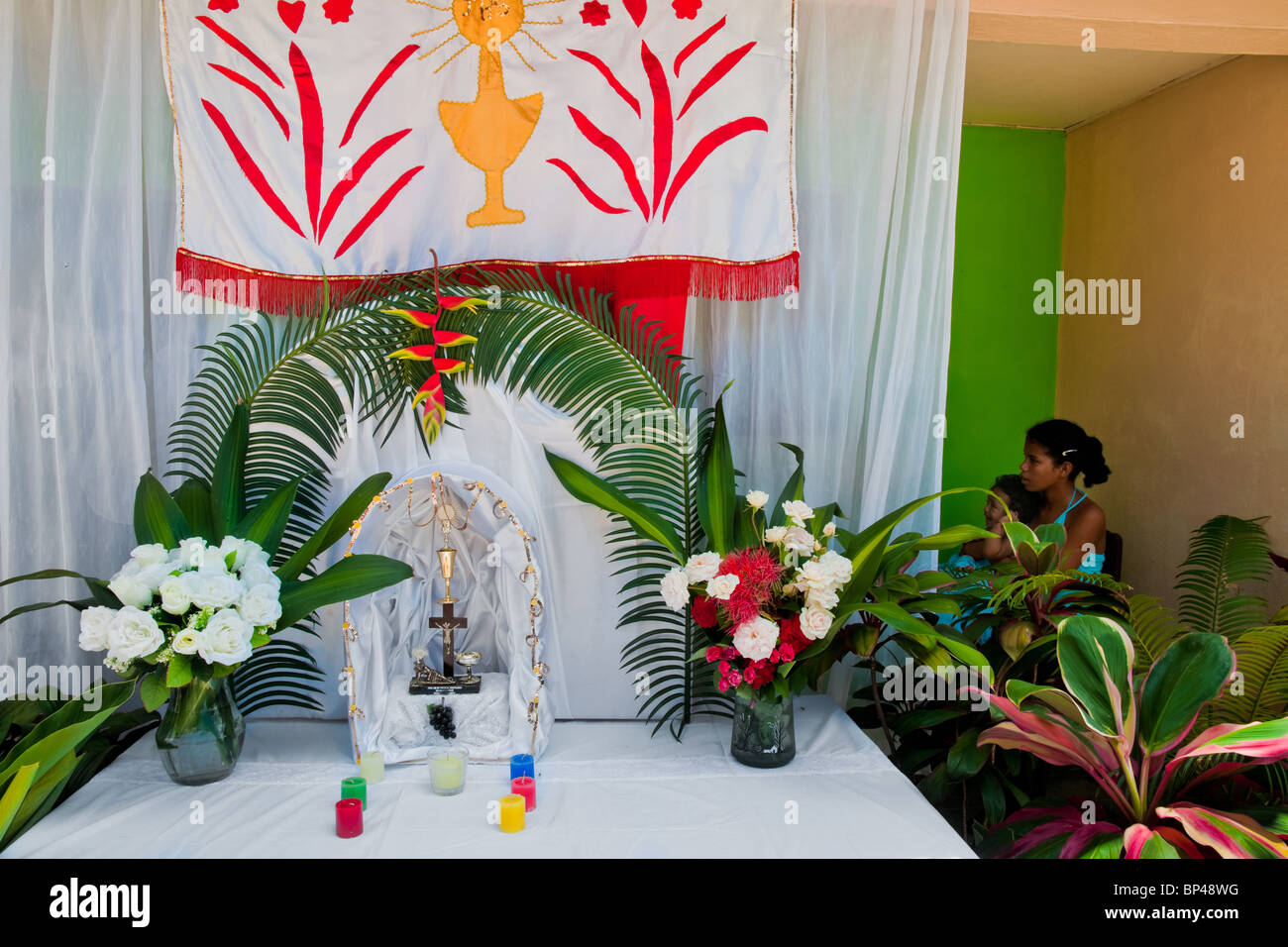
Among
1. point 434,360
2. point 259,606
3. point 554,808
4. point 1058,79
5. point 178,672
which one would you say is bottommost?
point 554,808

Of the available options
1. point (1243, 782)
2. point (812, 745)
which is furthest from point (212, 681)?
point (1243, 782)

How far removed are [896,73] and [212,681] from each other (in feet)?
7.06

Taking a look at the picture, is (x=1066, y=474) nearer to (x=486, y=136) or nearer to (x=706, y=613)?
(x=706, y=613)

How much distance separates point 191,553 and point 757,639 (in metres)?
1.15

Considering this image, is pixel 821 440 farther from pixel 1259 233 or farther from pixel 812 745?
pixel 1259 233

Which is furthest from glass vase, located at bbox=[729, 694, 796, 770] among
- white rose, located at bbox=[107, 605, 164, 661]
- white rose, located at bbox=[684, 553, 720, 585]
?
white rose, located at bbox=[107, 605, 164, 661]

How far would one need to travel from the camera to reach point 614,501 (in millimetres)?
2166

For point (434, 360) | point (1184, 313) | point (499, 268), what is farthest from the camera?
point (1184, 313)

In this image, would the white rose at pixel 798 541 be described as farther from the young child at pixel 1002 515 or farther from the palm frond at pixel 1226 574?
the young child at pixel 1002 515

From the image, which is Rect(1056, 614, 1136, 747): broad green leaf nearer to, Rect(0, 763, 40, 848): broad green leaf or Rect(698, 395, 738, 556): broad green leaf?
Rect(698, 395, 738, 556): broad green leaf

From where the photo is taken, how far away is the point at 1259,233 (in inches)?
121

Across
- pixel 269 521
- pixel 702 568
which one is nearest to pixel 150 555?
pixel 269 521

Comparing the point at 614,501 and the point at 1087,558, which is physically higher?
the point at 614,501
